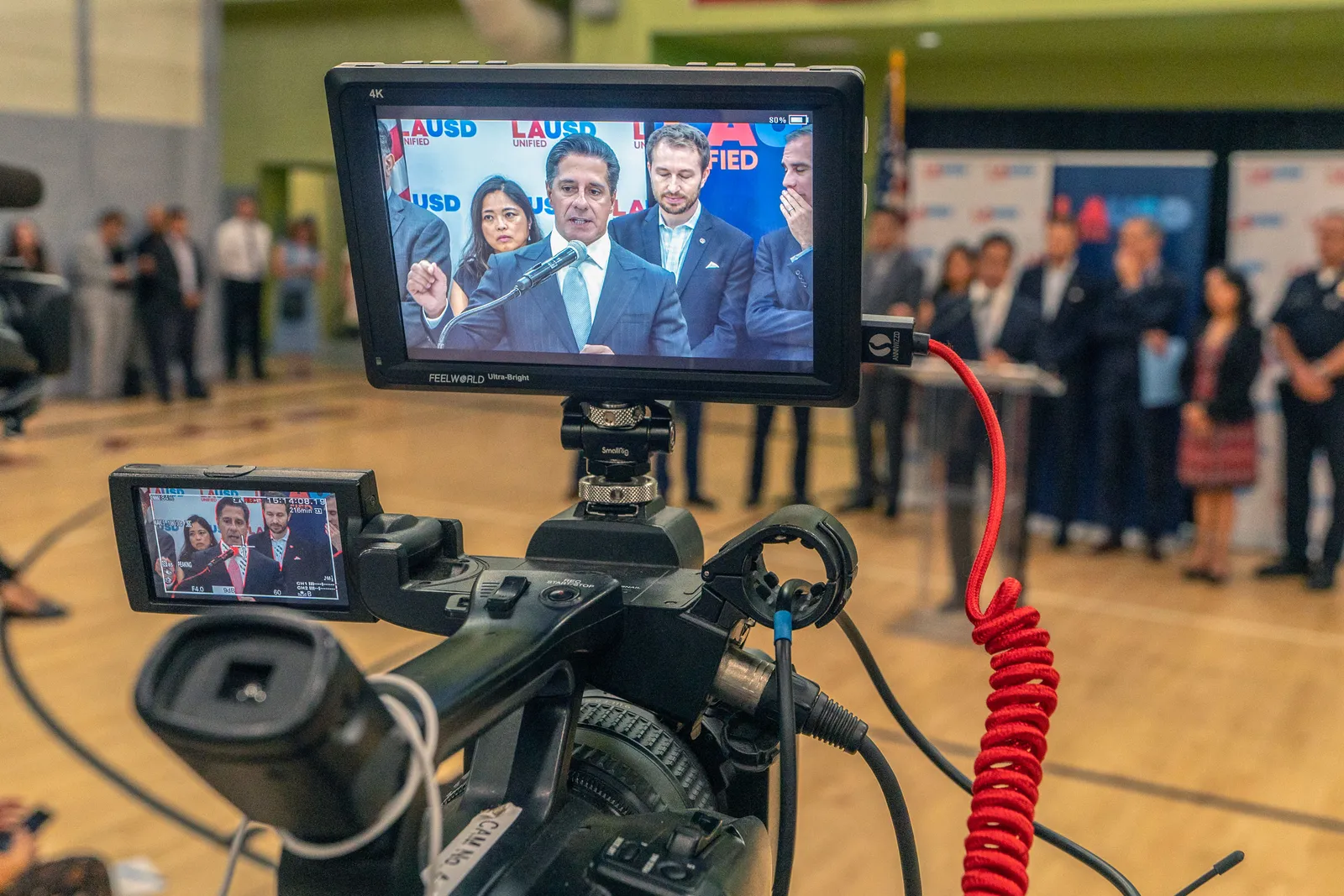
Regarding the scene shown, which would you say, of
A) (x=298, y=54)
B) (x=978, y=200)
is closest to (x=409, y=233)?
(x=978, y=200)

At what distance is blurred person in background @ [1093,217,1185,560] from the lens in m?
5.70

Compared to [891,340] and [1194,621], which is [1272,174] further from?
[891,340]

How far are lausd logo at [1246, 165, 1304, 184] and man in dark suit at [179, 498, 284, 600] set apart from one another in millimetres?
5807

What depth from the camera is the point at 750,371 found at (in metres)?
0.97

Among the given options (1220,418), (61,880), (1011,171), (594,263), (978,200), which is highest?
(1011,171)

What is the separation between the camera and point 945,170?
6.44 meters

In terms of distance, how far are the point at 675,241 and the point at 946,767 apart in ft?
1.54

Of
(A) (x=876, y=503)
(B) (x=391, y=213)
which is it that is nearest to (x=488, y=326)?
(B) (x=391, y=213)

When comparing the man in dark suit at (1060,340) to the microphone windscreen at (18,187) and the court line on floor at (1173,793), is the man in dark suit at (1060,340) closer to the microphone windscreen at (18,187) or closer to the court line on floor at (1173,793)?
the court line on floor at (1173,793)

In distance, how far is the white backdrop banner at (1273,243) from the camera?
18.4 ft

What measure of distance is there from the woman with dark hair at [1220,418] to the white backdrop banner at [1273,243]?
317 millimetres

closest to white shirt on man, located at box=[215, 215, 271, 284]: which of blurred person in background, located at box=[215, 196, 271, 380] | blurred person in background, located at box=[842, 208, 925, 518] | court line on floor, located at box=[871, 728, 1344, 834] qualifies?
blurred person in background, located at box=[215, 196, 271, 380]

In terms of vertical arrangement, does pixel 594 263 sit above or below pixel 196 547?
above

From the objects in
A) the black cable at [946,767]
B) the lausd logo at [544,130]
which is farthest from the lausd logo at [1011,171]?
the lausd logo at [544,130]
